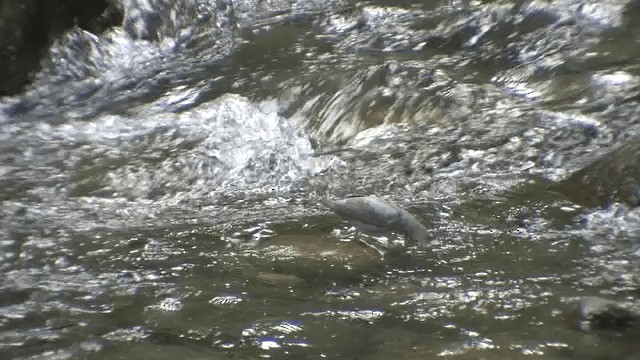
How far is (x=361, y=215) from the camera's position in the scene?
10.9 feet

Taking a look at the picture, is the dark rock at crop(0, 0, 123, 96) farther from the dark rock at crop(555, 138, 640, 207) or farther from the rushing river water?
the dark rock at crop(555, 138, 640, 207)

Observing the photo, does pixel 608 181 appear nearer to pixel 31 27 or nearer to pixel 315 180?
pixel 315 180

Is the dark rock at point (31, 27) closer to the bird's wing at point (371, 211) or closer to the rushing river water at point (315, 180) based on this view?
the rushing river water at point (315, 180)

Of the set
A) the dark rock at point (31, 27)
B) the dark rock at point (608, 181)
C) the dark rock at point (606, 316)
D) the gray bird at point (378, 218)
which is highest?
the dark rock at point (31, 27)

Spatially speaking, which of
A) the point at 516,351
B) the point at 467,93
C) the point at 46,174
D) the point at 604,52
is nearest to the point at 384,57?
the point at 467,93

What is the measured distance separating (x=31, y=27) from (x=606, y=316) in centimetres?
471

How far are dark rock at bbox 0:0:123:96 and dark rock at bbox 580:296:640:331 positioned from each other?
4.25 m

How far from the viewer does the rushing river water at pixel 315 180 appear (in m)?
2.66

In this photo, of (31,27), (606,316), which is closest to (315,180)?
(606,316)

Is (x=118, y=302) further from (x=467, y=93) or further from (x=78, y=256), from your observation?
(x=467, y=93)

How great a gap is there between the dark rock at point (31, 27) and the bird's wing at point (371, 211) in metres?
3.21

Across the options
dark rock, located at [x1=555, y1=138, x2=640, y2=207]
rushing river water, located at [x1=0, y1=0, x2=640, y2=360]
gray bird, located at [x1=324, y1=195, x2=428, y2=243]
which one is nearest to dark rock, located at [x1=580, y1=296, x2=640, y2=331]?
rushing river water, located at [x1=0, y1=0, x2=640, y2=360]

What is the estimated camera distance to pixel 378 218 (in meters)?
3.32

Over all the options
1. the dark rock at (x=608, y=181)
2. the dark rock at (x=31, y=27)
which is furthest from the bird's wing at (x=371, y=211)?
the dark rock at (x=31, y=27)
